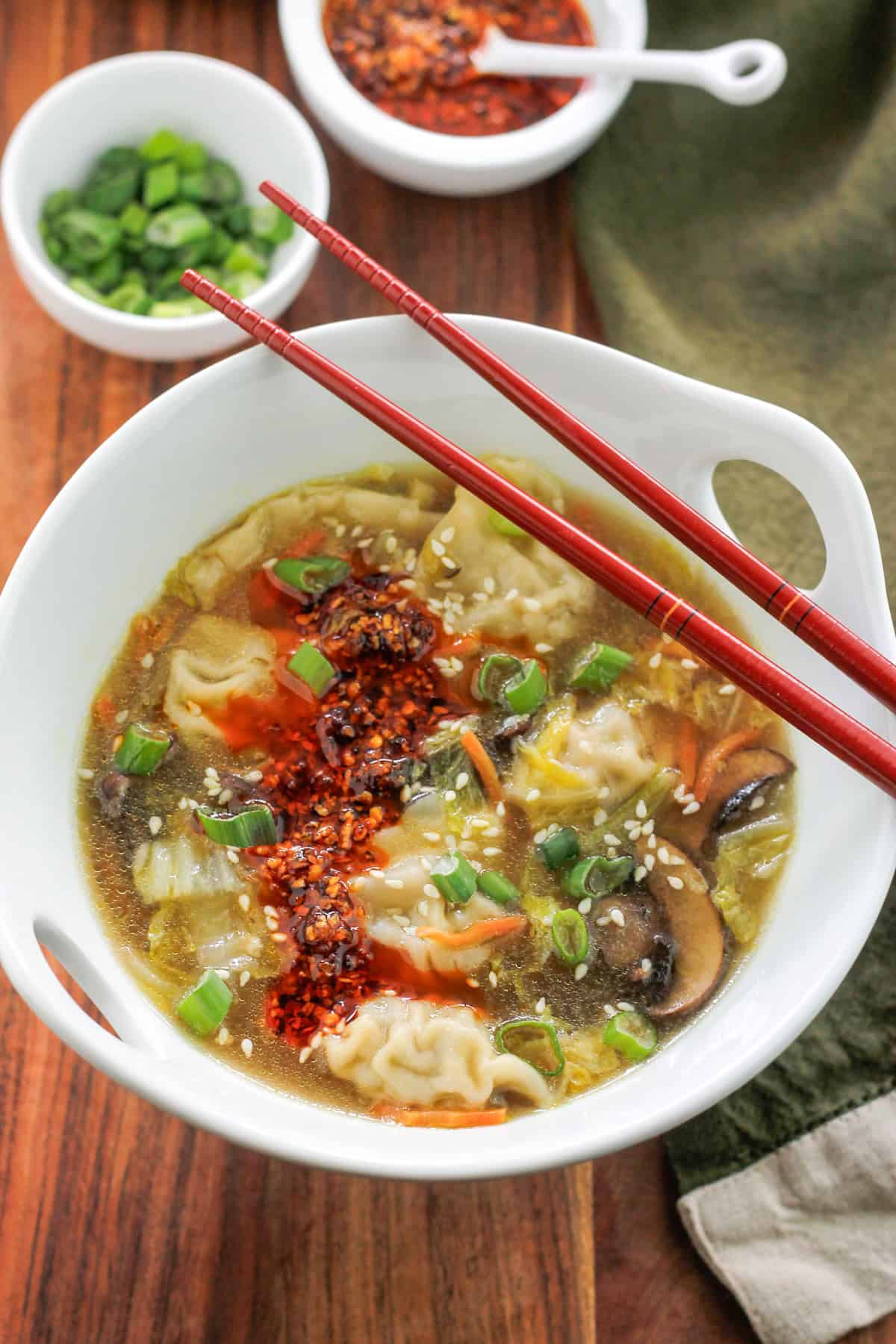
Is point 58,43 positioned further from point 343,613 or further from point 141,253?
point 343,613

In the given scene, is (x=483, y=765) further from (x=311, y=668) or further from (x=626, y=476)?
(x=626, y=476)

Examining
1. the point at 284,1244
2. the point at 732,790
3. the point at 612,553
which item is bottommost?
the point at 284,1244

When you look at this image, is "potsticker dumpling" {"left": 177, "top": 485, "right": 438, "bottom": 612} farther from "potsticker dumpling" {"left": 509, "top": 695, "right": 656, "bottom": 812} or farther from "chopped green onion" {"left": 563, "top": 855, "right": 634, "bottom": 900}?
"chopped green onion" {"left": 563, "top": 855, "right": 634, "bottom": 900}

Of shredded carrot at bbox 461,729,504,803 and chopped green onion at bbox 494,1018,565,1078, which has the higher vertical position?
shredded carrot at bbox 461,729,504,803

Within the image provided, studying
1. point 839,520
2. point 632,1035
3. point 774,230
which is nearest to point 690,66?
point 774,230

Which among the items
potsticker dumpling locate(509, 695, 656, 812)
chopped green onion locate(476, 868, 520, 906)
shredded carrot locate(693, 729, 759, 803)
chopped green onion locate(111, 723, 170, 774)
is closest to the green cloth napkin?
shredded carrot locate(693, 729, 759, 803)

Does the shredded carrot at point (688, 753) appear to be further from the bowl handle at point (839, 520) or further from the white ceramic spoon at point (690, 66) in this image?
the white ceramic spoon at point (690, 66)

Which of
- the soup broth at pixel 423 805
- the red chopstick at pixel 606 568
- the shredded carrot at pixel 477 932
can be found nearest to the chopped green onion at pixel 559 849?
the soup broth at pixel 423 805
